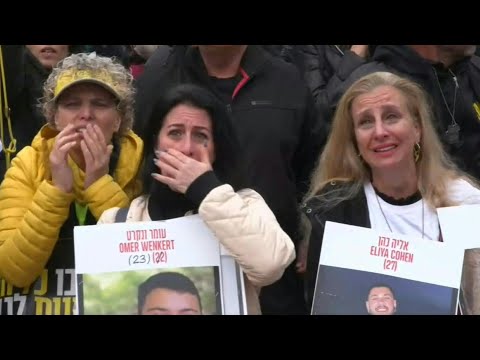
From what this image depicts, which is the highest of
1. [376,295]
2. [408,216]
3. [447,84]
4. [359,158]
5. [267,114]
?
[447,84]

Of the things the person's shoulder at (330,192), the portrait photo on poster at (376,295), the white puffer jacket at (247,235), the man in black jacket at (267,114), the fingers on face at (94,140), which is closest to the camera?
the white puffer jacket at (247,235)

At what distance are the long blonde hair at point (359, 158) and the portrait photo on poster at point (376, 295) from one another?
41 centimetres

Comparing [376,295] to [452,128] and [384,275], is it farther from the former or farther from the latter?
[452,128]

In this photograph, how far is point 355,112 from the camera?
3506 millimetres

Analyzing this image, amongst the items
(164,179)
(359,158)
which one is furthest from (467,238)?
(164,179)

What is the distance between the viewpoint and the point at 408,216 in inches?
132

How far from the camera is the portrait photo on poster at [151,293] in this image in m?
3.01

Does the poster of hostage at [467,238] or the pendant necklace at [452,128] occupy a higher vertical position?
the pendant necklace at [452,128]

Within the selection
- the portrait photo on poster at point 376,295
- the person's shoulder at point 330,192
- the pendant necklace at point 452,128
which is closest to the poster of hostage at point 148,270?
the portrait photo on poster at point 376,295

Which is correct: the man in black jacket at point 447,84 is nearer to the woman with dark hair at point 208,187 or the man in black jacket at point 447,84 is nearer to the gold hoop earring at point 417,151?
the gold hoop earring at point 417,151

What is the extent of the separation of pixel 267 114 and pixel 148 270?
990mm

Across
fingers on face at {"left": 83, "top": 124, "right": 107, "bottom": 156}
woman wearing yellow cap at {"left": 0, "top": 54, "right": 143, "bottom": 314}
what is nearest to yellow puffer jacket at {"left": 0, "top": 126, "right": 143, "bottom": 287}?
woman wearing yellow cap at {"left": 0, "top": 54, "right": 143, "bottom": 314}

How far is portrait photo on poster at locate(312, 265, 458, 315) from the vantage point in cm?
308

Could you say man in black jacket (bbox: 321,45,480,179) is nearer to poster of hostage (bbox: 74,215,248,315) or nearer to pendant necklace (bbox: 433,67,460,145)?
pendant necklace (bbox: 433,67,460,145)
